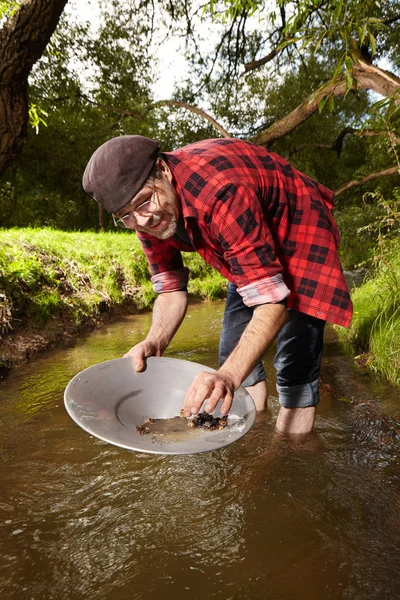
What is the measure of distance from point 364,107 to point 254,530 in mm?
18777

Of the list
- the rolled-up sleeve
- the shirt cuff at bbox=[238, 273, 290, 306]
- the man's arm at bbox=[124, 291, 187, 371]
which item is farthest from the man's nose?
the man's arm at bbox=[124, 291, 187, 371]

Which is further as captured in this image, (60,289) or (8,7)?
(60,289)

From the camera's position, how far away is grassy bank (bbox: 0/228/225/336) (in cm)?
375

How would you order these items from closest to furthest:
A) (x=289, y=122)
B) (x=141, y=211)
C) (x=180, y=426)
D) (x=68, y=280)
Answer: (x=141, y=211), (x=180, y=426), (x=68, y=280), (x=289, y=122)

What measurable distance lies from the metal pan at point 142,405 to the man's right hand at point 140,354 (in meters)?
0.02

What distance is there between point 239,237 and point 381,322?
227 cm

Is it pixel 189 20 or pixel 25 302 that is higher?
pixel 189 20

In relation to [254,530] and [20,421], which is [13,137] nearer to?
[20,421]

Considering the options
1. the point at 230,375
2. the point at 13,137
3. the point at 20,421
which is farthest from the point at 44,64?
the point at 230,375

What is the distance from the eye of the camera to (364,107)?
16906 mm

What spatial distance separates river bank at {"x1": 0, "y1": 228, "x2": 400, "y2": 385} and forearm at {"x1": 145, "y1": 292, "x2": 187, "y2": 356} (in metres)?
1.72

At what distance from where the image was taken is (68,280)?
179 inches

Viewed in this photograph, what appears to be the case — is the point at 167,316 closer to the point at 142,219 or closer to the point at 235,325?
the point at 235,325

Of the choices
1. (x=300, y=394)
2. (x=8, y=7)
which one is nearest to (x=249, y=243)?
(x=300, y=394)
